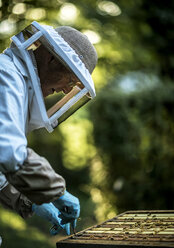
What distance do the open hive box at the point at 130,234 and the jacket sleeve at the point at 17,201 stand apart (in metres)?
0.41

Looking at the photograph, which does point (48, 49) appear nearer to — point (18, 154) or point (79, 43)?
point (79, 43)

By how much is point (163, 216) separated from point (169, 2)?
7.87 m

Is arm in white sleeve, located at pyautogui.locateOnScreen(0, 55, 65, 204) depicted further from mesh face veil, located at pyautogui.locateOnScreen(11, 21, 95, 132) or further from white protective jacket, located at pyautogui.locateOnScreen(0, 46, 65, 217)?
mesh face veil, located at pyautogui.locateOnScreen(11, 21, 95, 132)

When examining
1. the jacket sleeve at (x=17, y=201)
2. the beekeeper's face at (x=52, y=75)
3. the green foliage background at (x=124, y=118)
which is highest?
the beekeeper's face at (x=52, y=75)

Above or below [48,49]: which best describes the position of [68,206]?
below

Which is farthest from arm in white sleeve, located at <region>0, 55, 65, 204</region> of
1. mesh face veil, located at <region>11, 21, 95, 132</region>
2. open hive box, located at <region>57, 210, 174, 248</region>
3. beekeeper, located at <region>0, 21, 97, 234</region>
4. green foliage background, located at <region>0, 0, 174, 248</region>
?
green foliage background, located at <region>0, 0, 174, 248</region>

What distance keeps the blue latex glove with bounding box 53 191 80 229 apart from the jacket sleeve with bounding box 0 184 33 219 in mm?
332

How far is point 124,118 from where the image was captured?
26.1 feet

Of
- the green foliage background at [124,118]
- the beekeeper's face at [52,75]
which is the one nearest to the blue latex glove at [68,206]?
the beekeeper's face at [52,75]

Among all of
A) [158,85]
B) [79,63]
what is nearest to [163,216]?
[79,63]

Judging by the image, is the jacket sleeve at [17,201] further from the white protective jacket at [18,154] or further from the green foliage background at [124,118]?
the green foliage background at [124,118]

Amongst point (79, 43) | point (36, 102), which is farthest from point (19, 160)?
point (79, 43)

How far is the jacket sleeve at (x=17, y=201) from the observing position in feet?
8.27

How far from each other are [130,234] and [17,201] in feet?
2.79
